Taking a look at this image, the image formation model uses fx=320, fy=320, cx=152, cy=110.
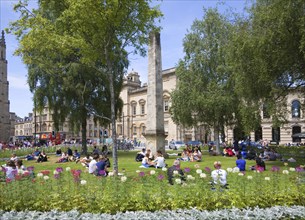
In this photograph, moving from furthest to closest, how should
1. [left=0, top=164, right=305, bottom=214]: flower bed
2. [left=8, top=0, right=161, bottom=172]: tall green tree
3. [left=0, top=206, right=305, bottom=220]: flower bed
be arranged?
[left=8, top=0, right=161, bottom=172]: tall green tree, [left=0, top=164, right=305, bottom=214]: flower bed, [left=0, top=206, right=305, bottom=220]: flower bed

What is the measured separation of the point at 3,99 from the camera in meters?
70.4

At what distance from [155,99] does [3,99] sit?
2349 inches

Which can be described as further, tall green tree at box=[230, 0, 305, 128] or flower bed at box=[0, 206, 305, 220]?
tall green tree at box=[230, 0, 305, 128]

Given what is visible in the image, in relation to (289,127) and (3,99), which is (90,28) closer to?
(289,127)

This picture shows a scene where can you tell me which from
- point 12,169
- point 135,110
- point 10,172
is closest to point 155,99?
point 12,169

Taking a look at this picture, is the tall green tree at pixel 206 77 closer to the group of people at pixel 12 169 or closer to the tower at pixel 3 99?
the group of people at pixel 12 169

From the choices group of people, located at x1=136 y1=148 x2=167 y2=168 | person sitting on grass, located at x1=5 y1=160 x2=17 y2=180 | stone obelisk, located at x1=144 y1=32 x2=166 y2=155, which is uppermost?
stone obelisk, located at x1=144 y1=32 x2=166 y2=155

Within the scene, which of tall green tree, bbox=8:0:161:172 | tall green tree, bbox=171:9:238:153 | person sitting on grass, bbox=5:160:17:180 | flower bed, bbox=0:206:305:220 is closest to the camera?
flower bed, bbox=0:206:305:220

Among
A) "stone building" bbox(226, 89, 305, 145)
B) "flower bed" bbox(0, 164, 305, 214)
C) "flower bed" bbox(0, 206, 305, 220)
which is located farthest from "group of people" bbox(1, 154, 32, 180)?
"stone building" bbox(226, 89, 305, 145)

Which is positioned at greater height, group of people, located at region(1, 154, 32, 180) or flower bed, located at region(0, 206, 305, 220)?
group of people, located at region(1, 154, 32, 180)

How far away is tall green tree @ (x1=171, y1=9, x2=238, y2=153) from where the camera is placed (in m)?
29.1

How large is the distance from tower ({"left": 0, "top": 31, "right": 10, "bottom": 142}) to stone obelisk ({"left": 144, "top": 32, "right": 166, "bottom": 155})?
5705 cm

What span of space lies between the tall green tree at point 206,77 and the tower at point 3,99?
166 ft

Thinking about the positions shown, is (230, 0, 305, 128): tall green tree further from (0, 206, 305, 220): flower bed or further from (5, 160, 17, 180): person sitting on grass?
(5, 160, 17, 180): person sitting on grass
